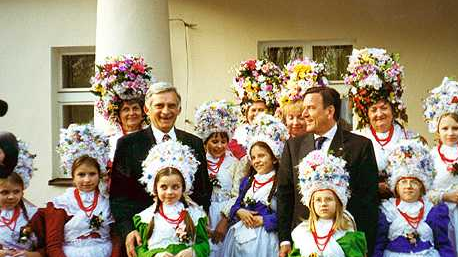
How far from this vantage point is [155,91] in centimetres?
529

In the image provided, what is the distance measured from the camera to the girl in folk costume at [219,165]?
607cm

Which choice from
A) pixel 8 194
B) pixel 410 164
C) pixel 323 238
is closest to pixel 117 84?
pixel 8 194

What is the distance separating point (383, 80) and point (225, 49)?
4.09 metres

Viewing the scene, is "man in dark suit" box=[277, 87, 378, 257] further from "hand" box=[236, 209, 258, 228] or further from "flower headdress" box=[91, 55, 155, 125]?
"flower headdress" box=[91, 55, 155, 125]

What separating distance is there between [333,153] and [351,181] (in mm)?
232

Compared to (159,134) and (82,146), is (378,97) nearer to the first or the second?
(159,134)

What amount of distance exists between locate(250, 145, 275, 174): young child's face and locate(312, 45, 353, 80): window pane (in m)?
4.21

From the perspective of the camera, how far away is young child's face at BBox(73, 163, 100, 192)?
5570mm

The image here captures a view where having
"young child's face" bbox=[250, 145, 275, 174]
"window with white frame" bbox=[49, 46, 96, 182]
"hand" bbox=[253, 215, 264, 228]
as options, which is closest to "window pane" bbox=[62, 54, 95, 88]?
"window with white frame" bbox=[49, 46, 96, 182]

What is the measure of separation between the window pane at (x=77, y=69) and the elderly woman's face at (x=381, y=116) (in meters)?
5.51

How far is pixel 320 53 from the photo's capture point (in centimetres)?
990

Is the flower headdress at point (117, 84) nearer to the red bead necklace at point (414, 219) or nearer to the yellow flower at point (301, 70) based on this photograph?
the yellow flower at point (301, 70)

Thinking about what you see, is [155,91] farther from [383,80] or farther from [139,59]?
[383,80]

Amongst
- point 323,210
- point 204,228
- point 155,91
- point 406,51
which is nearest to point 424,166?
point 323,210
